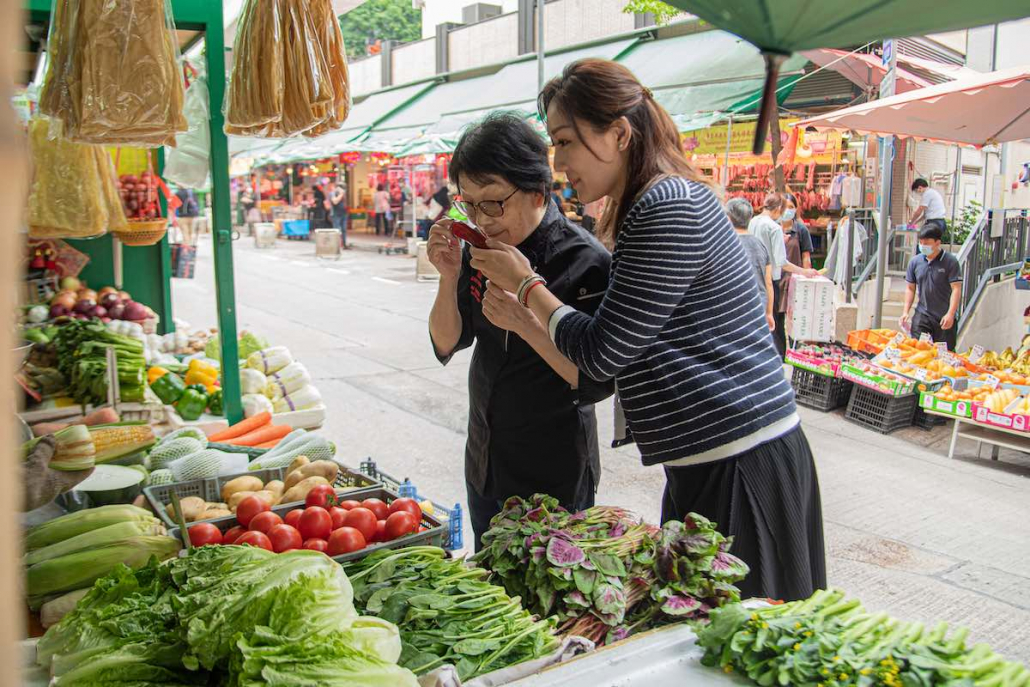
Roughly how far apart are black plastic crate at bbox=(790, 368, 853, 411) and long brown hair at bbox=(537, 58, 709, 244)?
6.24 meters

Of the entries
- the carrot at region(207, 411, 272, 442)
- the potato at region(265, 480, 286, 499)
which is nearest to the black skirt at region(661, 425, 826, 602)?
the potato at region(265, 480, 286, 499)

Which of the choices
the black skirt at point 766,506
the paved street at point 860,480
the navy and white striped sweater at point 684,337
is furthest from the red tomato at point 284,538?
the paved street at point 860,480

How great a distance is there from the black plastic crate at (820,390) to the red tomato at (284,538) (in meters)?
6.34

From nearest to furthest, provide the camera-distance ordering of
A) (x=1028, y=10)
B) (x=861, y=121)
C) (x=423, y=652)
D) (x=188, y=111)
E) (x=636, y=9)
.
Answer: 1. (x=1028, y=10)
2. (x=423, y=652)
3. (x=188, y=111)
4. (x=861, y=121)
5. (x=636, y=9)

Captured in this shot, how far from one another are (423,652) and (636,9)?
9.49 m

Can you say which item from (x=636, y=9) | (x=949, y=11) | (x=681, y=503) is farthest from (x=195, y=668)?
(x=636, y=9)

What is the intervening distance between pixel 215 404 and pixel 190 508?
2.13 m

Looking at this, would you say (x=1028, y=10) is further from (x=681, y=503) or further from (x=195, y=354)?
(x=195, y=354)

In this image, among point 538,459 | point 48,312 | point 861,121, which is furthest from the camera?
point 861,121

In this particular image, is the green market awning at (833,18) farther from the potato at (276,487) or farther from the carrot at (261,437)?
the carrot at (261,437)

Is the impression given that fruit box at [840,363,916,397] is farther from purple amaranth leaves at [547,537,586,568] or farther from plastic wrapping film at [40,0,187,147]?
plastic wrapping film at [40,0,187,147]

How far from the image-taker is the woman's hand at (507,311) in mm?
2309

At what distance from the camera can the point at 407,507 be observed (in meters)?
2.73

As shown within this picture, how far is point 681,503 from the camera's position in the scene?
7.40ft
